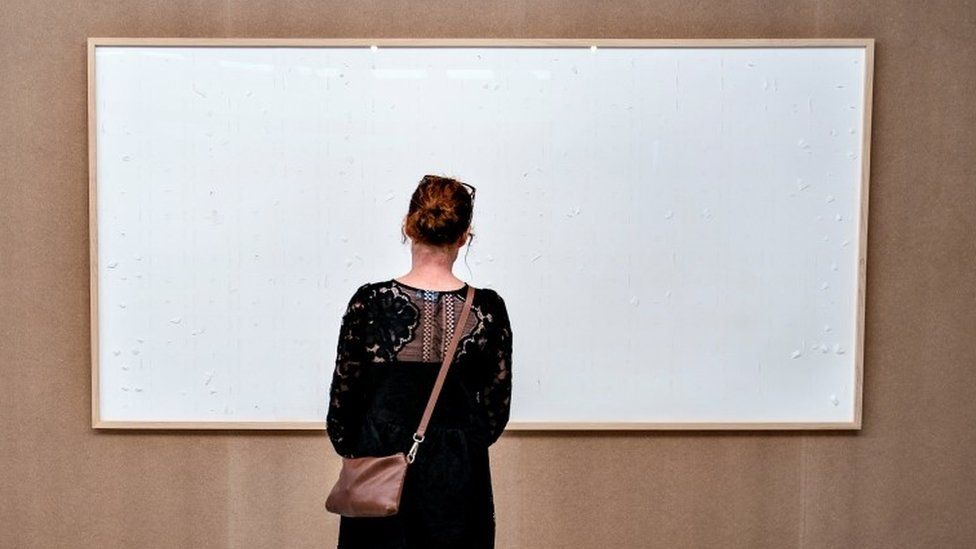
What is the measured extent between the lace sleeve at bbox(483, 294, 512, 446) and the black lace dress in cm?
3

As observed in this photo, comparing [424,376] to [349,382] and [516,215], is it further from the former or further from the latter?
[516,215]

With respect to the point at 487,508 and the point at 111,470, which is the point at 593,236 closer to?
the point at 487,508

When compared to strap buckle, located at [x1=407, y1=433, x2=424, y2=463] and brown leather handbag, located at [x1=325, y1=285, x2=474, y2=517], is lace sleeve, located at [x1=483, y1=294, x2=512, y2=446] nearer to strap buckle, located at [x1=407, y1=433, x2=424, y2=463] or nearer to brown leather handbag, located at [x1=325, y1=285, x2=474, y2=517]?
brown leather handbag, located at [x1=325, y1=285, x2=474, y2=517]

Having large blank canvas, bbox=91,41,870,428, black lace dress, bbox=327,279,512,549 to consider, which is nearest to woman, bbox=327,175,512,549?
black lace dress, bbox=327,279,512,549

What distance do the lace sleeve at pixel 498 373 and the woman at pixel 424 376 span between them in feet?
0.11

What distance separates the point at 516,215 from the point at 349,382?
98cm

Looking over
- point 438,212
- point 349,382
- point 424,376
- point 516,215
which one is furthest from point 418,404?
point 516,215

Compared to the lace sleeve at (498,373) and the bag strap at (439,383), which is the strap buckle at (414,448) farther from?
the lace sleeve at (498,373)

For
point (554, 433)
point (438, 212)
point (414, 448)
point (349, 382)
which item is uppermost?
point (438, 212)

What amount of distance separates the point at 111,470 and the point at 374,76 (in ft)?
4.81

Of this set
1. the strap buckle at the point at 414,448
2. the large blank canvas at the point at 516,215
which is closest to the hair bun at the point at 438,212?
the strap buckle at the point at 414,448

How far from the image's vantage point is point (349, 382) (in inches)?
85.3

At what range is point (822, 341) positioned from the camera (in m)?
3.03

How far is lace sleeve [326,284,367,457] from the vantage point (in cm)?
213
